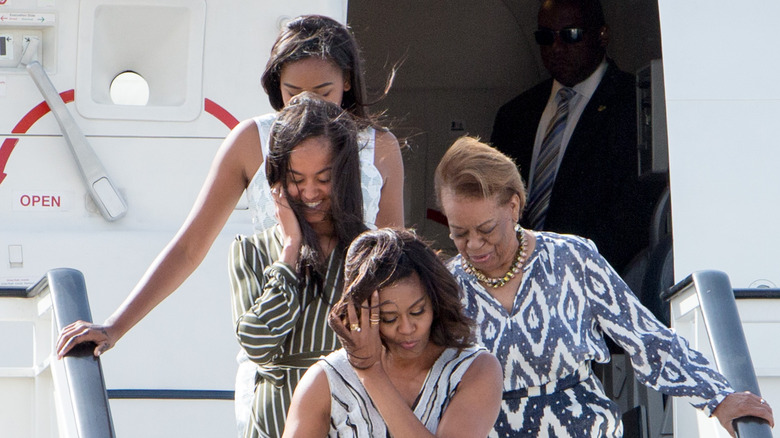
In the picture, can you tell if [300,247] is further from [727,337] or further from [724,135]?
[724,135]

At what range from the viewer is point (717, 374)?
278 centimetres

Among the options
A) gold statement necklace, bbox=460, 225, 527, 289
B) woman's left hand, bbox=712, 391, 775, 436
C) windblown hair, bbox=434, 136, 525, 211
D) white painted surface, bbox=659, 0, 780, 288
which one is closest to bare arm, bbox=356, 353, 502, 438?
gold statement necklace, bbox=460, 225, 527, 289

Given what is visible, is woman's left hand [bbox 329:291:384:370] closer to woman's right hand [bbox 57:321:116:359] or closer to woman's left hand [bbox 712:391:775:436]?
woman's right hand [bbox 57:321:116:359]

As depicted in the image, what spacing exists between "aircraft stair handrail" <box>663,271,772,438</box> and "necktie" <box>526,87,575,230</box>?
→ 1.71m

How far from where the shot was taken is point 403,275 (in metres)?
2.28

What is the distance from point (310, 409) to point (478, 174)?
2.75 ft

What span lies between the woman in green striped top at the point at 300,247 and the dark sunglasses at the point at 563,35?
2.90 m

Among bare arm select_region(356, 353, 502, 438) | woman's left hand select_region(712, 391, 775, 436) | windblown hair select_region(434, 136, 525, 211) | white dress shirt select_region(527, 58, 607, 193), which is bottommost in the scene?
→ woman's left hand select_region(712, 391, 775, 436)

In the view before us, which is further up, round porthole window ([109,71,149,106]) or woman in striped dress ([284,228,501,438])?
round porthole window ([109,71,149,106])

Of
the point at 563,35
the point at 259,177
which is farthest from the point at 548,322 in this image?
the point at 563,35

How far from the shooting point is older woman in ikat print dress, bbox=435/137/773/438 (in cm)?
270

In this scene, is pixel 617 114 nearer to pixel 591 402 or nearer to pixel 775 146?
pixel 775 146

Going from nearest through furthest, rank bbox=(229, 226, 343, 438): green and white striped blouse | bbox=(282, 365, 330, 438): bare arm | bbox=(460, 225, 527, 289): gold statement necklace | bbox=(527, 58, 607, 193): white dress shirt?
bbox=(282, 365, 330, 438): bare arm, bbox=(229, 226, 343, 438): green and white striped blouse, bbox=(460, 225, 527, 289): gold statement necklace, bbox=(527, 58, 607, 193): white dress shirt

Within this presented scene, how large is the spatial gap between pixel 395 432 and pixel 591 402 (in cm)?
69
